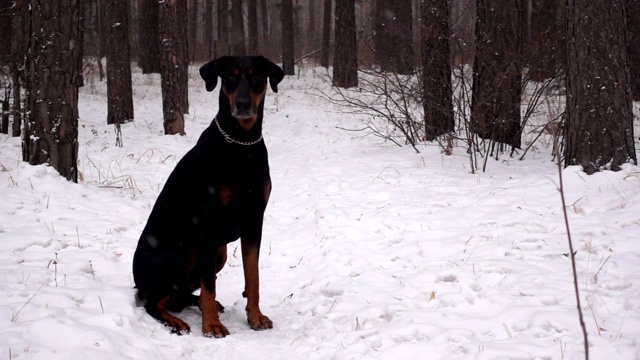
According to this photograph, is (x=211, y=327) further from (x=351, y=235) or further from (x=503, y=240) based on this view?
(x=503, y=240)

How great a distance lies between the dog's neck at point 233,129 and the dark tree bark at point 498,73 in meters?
4.57

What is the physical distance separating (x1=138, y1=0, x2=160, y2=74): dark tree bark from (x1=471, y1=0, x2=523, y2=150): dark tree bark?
580 inches

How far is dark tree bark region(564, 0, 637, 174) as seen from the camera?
6359 millimetres

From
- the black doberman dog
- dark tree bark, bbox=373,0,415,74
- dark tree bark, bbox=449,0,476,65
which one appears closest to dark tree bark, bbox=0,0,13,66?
dark tree bark, bbox=373,0,415,74

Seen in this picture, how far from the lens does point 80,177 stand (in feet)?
23.9

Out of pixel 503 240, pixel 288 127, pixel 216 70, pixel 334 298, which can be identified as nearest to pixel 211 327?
pixel 334 298

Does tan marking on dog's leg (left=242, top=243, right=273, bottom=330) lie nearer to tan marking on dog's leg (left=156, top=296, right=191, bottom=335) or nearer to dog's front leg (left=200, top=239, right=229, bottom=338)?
dog's front leg (left=200, top=239, right=229, bottom=338)

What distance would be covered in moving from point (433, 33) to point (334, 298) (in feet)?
20.9

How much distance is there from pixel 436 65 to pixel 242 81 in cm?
594

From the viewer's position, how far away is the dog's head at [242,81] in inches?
160

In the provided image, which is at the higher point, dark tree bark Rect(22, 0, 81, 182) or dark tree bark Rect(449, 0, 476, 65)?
dark tree bark Rect(449, 0, 476, 65)

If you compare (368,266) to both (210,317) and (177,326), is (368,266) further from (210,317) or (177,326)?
(177,326)

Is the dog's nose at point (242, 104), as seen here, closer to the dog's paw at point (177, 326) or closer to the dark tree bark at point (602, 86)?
the dog's paw at point (177, 326)

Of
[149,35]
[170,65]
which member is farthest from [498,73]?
[149,35]
